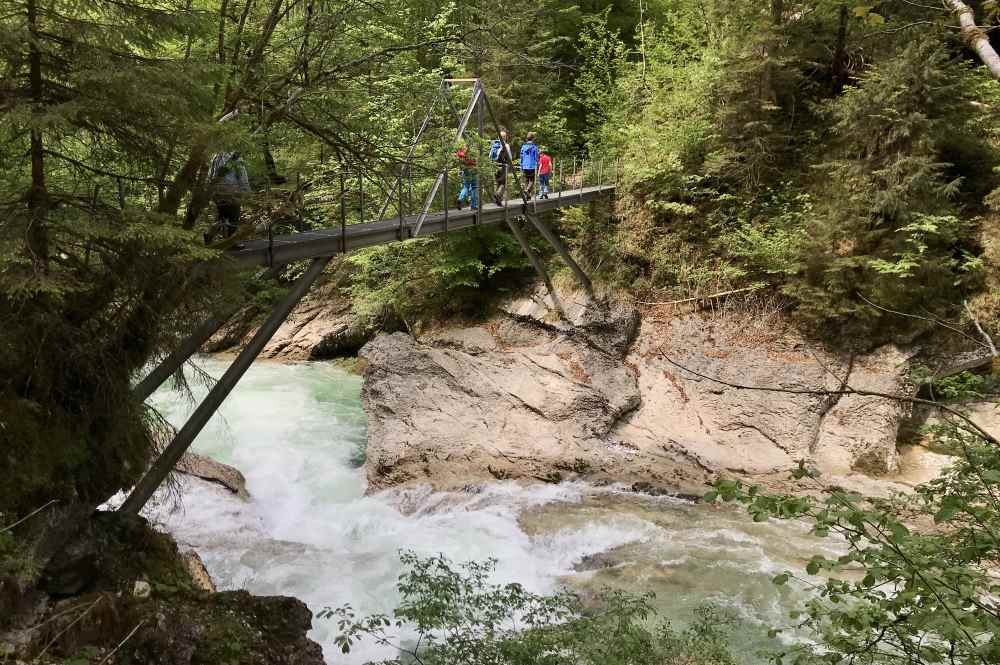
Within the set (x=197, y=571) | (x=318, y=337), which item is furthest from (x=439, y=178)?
(x=318, y=337)

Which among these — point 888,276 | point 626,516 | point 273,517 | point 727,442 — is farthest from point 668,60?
point 273,517

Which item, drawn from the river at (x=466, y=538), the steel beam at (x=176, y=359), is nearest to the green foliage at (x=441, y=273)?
the river at (x=466, y=538)

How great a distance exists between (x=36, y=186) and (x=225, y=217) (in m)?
1.73

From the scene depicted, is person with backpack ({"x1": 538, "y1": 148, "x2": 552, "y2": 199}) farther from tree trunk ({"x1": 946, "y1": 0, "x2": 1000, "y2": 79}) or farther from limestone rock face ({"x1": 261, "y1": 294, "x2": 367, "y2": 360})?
tree trunk ({"x1": 946, "y1": 0, "x2": 1000, "y2": 79})

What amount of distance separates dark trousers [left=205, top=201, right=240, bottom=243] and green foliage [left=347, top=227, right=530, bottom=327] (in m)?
7.36

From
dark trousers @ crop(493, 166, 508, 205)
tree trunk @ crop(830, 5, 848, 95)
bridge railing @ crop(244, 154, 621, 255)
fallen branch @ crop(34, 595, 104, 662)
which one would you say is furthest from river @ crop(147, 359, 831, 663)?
tree trunk @ crop(830, 5, 848, 95)

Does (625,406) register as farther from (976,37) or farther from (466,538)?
(976,37)

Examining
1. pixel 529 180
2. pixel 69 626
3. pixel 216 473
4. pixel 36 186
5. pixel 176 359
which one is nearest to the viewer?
pixel 36 186

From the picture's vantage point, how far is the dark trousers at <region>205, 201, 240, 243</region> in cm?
476

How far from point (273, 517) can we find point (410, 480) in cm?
185

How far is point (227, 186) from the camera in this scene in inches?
185

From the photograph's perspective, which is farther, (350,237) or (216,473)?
(216,473)

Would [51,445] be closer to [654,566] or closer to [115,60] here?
[115,60]

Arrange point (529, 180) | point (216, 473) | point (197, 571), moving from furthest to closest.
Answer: point (529, 180) → point (216, 473) → point (197, 571)
